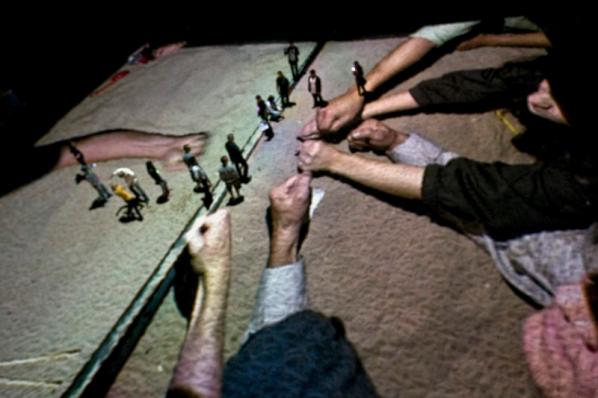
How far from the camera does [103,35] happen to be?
26.2 feet

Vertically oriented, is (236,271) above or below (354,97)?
below

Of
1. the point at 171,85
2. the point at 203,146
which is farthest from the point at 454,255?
the point at 171,85

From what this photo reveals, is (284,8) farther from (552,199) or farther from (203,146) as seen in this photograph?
(552,199)

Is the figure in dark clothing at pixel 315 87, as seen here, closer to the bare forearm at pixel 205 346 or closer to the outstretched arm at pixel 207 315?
the outstretched arm at pixel 207 315

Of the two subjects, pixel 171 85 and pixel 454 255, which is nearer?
pixel 454 255

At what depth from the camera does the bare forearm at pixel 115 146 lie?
3926 mm

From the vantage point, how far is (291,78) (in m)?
4.26

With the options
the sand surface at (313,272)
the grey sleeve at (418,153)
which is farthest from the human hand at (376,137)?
the sand surface at (313,272)

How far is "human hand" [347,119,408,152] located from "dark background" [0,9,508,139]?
239 cm

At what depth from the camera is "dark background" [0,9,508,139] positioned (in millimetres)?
5195

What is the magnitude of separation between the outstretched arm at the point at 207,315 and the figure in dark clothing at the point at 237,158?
1.33 feet

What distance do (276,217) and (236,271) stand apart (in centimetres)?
40

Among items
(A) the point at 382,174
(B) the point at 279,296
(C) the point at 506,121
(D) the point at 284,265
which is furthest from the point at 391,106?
(B) the point at 279,296

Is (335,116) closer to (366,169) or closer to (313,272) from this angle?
(366,169)
